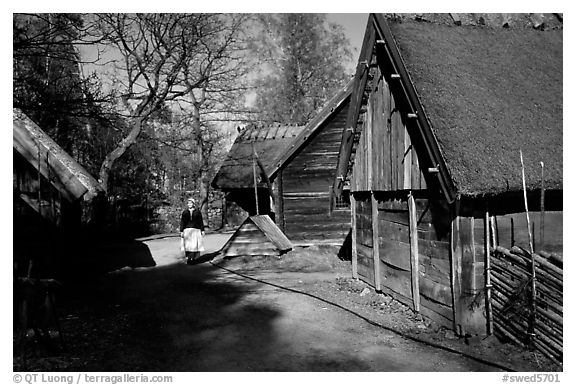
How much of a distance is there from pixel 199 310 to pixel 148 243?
1248cm

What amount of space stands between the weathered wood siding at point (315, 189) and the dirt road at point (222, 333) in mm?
5179

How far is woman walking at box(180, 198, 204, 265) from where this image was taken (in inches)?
579

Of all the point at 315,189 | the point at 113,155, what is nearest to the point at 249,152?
the point at 315,189

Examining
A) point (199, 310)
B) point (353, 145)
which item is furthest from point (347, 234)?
point (199, 310)

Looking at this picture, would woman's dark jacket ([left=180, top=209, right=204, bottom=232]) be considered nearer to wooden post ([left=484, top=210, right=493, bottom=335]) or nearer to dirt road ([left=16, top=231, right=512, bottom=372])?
dirt road ([left=16, top=231, right=512, bottom=372])

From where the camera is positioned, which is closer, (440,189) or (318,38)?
(440,189)

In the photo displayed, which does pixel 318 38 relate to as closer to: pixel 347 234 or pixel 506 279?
pixel 347 234

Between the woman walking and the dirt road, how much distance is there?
246 centimetres

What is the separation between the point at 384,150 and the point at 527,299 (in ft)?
13.5

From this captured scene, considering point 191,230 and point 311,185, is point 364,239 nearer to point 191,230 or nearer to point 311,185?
point 191,230

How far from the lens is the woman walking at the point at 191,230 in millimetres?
14695

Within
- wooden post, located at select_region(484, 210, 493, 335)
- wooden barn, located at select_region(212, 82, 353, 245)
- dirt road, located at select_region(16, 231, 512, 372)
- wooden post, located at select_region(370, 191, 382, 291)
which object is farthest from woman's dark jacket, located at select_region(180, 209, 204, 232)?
wooden post, located at select_region(484, 210, 493, 335)
